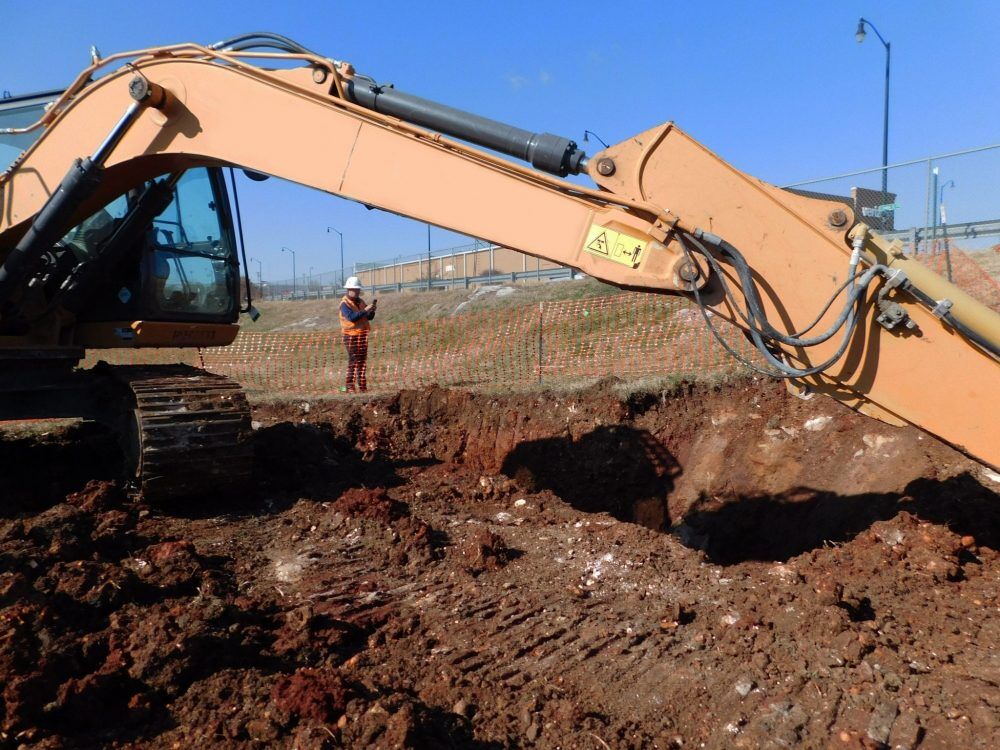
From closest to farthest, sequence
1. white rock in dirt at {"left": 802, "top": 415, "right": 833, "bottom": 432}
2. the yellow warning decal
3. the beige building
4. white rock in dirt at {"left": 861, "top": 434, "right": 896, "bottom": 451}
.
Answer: the yellow warning decal → white rock in dirt at {"left": 861, "top": 434, "right": 896, "bottom": 451} → white rock in dirt at {"left": 802, "top": 415, "right": 833, "bottom": 432} → the beige building

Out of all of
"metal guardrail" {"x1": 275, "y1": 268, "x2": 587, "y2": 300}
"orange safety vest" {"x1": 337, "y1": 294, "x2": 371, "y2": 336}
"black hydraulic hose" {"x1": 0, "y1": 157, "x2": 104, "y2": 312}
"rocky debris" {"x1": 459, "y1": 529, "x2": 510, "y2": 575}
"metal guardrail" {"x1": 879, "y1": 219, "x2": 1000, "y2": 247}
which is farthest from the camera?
"metal guardrail" {"x1": 275, "y1": 268, "x2": 587, "y2": 300}

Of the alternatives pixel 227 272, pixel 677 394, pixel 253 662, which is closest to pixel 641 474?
pixel 677 394

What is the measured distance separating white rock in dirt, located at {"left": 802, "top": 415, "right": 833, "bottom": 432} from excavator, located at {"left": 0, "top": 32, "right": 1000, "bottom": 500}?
3907mm

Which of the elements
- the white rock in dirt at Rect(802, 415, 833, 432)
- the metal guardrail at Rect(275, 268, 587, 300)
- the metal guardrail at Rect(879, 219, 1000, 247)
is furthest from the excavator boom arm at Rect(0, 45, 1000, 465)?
the metal guardrail at Rect(275, 268, 587, 300)

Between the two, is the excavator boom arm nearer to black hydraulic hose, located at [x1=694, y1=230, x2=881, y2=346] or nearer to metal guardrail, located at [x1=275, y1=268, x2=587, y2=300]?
black hydraulic hose, located at [x1=694, y1=230, x2=881, y2=346]

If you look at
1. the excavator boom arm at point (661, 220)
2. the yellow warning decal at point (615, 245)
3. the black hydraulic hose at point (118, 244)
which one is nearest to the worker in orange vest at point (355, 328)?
the black hydraulic hose at point (118, 244)

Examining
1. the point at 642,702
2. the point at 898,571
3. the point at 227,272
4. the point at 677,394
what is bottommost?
the point at 642,702

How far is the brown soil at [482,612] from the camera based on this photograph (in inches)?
123

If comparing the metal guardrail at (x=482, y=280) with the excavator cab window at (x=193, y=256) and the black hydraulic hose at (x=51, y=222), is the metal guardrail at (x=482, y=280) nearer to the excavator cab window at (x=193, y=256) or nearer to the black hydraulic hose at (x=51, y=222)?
the excavator cab window at (x=193, y=256)

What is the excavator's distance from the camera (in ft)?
11.7

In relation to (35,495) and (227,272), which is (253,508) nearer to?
(35,495)

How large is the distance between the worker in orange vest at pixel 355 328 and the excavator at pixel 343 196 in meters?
4.45

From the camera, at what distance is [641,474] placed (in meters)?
8.53

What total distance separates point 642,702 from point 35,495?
17.1ft
